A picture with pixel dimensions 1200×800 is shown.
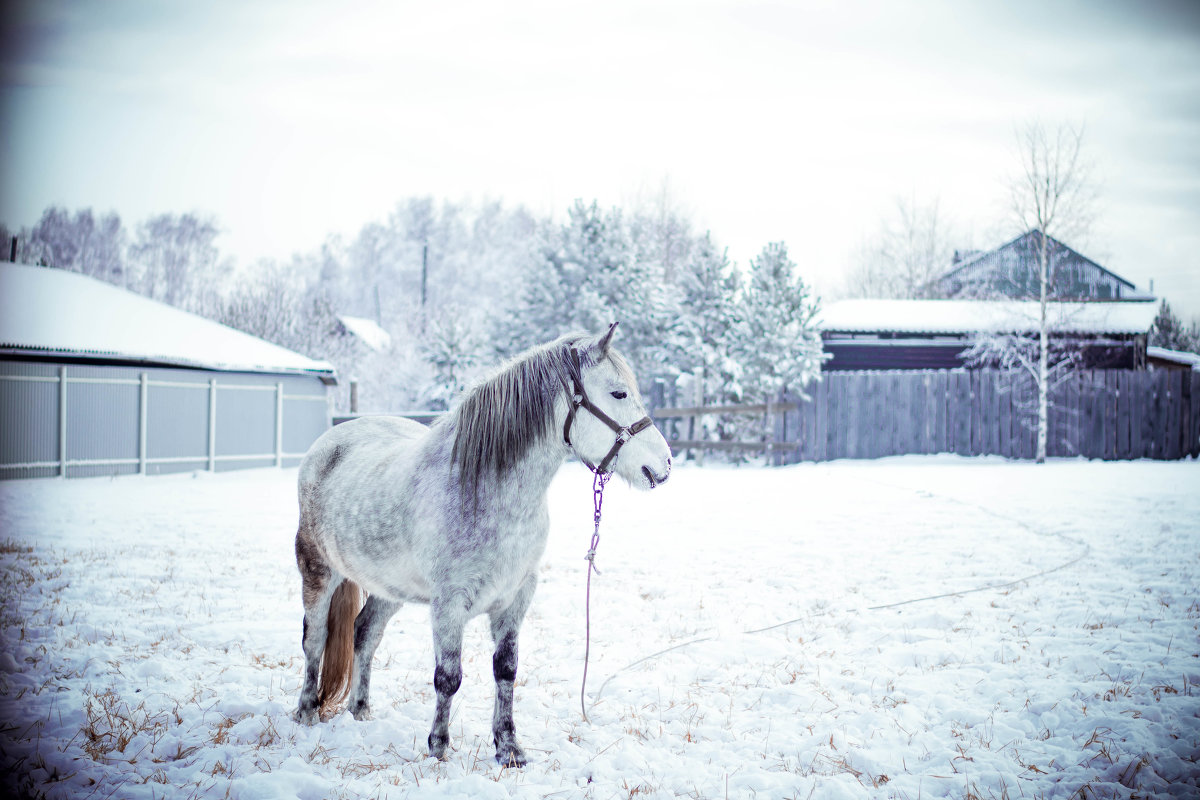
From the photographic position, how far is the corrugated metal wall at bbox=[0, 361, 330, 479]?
14.1m

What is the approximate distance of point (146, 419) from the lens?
1602 cm

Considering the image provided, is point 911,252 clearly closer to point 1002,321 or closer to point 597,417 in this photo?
point 1002,321

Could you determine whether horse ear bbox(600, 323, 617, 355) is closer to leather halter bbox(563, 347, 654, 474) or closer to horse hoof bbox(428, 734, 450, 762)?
leather halter bbox(563, 347, 654, 474)

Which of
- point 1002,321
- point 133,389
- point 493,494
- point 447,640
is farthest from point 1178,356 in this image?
point 133,389

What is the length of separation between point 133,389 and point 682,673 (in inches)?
666

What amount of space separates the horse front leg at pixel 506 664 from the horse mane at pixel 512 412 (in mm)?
609

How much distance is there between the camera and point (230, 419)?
1778 cm

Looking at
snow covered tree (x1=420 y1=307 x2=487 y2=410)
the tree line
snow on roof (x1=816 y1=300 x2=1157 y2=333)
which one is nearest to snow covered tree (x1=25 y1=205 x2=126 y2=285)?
the tree line

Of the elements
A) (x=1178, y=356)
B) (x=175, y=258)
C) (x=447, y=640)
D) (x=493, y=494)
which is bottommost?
(x=447, y=640)

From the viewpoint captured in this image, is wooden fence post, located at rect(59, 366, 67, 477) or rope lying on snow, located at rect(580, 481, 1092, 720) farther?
wooden fence post, located at rect(59, 366, 67, 477)

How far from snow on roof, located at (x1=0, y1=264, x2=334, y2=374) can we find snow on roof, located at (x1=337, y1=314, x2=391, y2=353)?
1780 centimetres

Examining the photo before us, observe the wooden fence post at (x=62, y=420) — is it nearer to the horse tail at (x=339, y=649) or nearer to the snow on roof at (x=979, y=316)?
the horse tail at (x=339, y=649)

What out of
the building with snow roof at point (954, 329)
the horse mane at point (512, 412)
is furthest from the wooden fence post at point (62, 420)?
the building with snow roof at point (954, 329)

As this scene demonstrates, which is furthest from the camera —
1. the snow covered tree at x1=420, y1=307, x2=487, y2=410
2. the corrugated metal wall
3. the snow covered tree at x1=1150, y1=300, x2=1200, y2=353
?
the snow covered tree at x1=1150, y1=300, x2=1200, y2=353
